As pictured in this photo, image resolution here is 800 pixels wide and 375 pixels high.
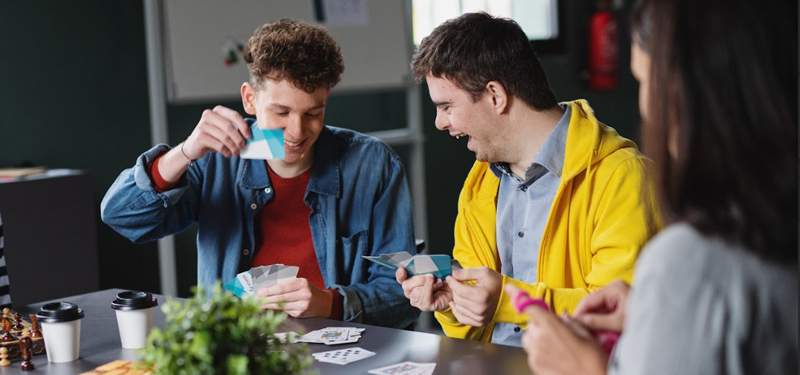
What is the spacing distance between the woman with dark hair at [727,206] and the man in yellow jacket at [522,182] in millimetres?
805

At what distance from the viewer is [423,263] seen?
5.74ft

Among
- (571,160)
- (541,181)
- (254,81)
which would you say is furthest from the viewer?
(254,81)

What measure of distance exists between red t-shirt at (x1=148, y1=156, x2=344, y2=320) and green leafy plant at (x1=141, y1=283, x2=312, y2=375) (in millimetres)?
1126

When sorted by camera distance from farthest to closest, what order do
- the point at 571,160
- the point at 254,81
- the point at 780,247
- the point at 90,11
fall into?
the point at 90,11 → the point at 254,81 → the point at 571,160 → the point at 780,247

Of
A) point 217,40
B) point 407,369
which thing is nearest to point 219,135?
point 407,369

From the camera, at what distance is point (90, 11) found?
3.44m

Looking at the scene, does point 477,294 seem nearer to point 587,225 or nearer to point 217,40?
point 587,225

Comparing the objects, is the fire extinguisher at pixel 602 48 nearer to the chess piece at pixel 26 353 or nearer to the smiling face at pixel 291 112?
the smiling face at pixel 291 112

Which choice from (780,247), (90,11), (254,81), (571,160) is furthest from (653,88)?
(90,11)

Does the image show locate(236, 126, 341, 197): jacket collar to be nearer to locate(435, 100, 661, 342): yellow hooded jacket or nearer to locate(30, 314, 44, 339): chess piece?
locate(435, 100, 661, 342): yellow hooded jacket

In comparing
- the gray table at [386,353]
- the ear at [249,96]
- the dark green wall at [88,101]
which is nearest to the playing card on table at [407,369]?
the gray table at [386,353]

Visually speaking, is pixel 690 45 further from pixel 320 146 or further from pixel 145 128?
pixel 145 128

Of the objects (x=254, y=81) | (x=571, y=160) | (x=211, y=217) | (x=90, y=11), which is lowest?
(x=211, y=217)

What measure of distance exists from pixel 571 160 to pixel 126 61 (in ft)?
7.65
